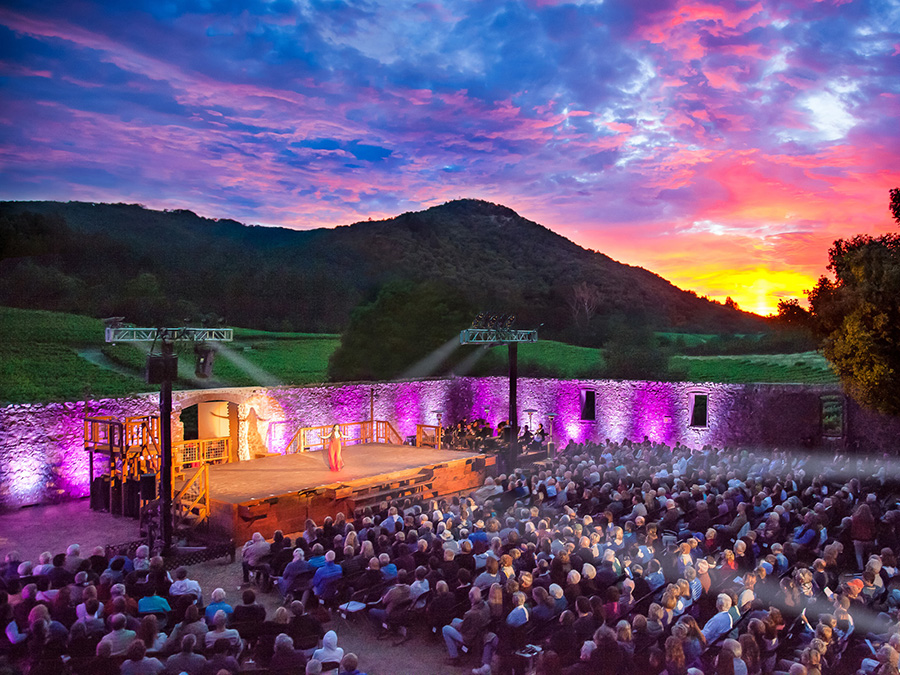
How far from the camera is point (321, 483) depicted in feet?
45.5

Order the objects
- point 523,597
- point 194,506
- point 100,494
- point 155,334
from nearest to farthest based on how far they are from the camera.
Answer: point 523,597 → point 155,334 → point 194,506 → point 100,494

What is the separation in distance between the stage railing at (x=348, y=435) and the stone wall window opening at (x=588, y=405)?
6.80 m

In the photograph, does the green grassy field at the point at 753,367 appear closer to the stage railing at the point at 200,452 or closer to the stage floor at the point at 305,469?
the stage floor at the point at 305,469

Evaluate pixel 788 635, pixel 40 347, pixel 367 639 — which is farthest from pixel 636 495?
pixel 40 347

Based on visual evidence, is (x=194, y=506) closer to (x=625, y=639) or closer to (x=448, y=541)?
(x=448, y=541)

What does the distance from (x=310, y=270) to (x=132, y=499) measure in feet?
151

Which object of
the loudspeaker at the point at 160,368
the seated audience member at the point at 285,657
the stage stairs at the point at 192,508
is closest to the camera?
the seated audience member at the point at 285,657

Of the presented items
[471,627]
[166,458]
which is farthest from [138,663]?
[166,458]

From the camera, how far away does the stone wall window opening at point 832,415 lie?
Result: 18.8 meters

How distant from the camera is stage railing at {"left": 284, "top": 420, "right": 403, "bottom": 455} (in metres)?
18.9

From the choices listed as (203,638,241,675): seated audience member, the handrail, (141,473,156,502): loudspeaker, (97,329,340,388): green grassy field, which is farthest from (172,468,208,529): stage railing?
(97,329,340,388): green grassy field

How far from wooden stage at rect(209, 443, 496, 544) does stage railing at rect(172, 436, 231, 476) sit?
1.79 ft

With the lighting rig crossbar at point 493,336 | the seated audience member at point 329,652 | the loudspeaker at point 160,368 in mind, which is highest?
the lighting rig crossbar at point 493,336

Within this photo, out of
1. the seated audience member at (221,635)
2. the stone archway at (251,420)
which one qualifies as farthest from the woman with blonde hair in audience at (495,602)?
the stone archway at (251,420)
